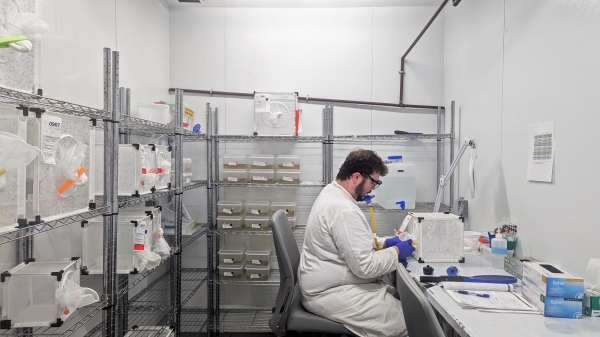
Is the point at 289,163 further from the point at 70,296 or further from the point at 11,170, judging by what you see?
the point at 11,170

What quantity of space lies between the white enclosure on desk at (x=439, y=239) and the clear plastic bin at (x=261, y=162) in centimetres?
128

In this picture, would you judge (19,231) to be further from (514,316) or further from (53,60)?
(514,316)

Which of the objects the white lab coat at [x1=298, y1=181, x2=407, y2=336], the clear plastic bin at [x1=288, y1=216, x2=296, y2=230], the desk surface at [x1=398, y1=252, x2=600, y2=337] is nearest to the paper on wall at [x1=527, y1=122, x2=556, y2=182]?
the desk surface at [x1=398, y1=252, x2=600, y2=337]

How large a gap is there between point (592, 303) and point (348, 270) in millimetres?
977

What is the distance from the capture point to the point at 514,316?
4.30 feet

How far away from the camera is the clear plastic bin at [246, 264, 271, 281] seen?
2.88 m

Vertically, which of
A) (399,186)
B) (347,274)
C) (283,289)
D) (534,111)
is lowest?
(283,289)

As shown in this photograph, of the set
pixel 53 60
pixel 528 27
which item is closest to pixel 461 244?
pixel 528 27

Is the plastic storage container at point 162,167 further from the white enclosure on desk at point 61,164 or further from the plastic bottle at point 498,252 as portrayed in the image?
the plastic bottle at point 498,252

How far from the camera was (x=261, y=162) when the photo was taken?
284cm

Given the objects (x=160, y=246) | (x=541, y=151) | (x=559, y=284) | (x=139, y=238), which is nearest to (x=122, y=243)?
(x=139, y=238)

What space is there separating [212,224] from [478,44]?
248 centimetres

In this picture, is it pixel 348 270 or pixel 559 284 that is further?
pixel 348 270

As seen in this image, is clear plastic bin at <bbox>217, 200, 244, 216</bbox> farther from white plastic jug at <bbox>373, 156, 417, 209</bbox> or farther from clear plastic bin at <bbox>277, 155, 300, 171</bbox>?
white plastic jug at <bbox>373, 156, 417, 209</bbox>
